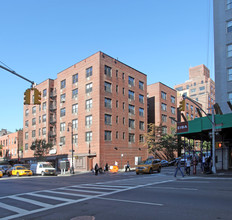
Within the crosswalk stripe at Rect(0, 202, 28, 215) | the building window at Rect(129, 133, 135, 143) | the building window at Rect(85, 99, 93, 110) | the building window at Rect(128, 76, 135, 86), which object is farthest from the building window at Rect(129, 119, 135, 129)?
the crosswalk stripe at Rect(0, 202, 28, 215)

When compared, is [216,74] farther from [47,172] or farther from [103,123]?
[47,172]

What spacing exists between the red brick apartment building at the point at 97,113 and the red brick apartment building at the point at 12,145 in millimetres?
19098

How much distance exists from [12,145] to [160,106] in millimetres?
46663

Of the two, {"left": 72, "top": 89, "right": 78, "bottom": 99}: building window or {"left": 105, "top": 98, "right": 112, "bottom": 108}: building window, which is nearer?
Answer: {"left": 105, "top": 98, "right": 112, "bottom": 108}: building window

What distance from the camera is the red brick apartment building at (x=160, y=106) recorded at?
61.7 metres

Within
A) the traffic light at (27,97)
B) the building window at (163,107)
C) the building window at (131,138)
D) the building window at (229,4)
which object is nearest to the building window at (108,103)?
the building window at (131,138)

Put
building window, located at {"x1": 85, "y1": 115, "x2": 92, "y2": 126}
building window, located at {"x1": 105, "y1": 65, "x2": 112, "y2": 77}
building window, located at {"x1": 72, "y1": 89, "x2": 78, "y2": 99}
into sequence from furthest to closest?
building window, located at {"x1": 72, "y1": 89, "x2": 78, "y2": 99}, building window, located at {"x1": 105, "y1": 65, "x2": 112, "y2": 77}, building window, located at {"x1": 85, "y1": 115, "x2": 92, "y2": 126}

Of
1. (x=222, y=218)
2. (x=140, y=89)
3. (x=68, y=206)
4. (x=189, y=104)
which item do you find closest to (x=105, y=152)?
(x=140, y=89)

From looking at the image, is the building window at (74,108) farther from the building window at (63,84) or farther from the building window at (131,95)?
the building window at (131,95)

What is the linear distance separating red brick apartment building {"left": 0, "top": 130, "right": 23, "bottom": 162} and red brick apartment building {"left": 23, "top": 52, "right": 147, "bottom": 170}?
19.1m

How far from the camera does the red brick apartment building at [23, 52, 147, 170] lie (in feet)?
148

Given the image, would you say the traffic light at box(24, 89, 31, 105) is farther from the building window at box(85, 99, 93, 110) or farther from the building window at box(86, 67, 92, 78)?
the building window at box(86, 67, 92, 78)

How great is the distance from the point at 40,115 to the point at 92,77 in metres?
21.3

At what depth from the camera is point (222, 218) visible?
6.99 m
